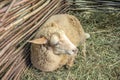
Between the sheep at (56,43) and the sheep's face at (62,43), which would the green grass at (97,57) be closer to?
the sheep at (56,43)

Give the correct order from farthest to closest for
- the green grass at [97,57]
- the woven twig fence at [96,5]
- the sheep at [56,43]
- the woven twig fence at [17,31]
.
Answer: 1. the woven twig fence at [96,5]
2. the green grass at [97,57]
3. the sheep at [56,43]
4. the woven twig fence at [17,31]

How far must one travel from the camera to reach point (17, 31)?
3.37m

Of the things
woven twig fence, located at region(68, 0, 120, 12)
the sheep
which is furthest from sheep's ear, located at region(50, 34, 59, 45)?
woven twig fence, located at region(68, 0, 120, 12)

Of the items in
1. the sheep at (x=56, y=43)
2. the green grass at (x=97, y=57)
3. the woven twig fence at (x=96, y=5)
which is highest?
the sheep at (x=56, y=43)

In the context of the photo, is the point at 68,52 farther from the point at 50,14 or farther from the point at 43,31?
the point at 50,14

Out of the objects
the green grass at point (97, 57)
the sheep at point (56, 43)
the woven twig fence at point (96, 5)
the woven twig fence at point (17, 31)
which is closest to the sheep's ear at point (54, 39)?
the sheep at point (56, 43)

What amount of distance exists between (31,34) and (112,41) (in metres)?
1.11

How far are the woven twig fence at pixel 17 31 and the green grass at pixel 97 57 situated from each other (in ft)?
0.72

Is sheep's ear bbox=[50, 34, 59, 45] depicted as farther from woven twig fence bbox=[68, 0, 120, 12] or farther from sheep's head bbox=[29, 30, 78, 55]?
woven twig fence bbox=[68, 0, 120, 12]

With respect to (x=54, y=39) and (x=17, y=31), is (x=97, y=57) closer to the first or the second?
(x=54, y=39)

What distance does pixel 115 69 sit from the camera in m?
3.60

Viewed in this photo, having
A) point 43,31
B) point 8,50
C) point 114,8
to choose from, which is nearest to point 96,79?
point 43,31

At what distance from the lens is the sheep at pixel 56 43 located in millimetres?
3209

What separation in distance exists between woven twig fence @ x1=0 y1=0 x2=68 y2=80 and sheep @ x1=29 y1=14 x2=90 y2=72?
0.14 metres
